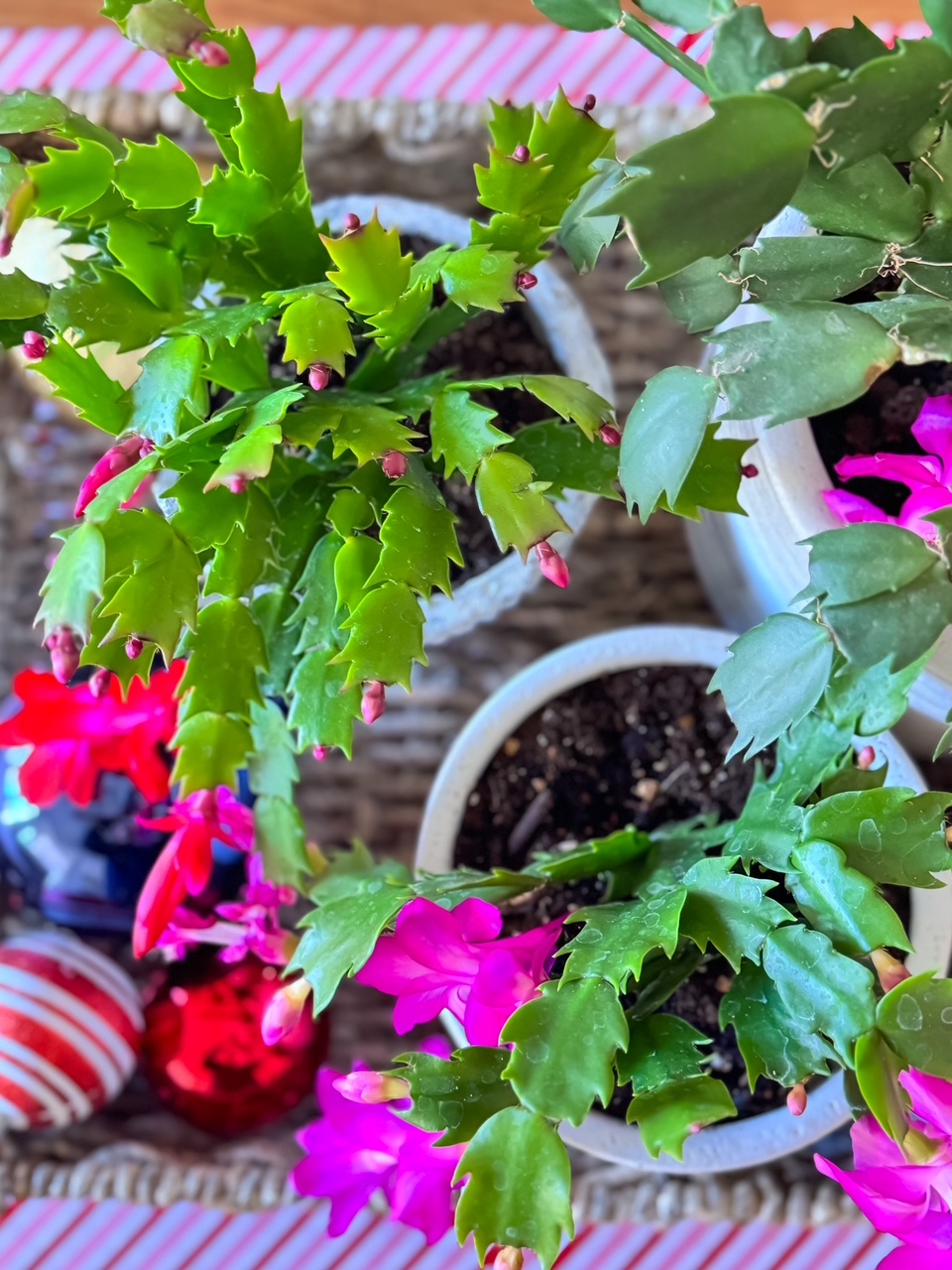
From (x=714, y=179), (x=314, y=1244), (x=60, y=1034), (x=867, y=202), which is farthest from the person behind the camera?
(x=314, y=1244)

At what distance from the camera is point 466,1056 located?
0.50 meters

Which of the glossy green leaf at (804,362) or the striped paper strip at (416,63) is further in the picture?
the striped paper strip at (416,63)

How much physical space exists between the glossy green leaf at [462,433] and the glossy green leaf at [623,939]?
21 centimetres

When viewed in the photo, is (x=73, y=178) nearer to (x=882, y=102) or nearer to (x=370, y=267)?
(x=370, y=267)

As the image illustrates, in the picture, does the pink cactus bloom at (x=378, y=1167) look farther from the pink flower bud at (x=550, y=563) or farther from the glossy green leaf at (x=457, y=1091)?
the pink flower bud at (x=550, y=563)

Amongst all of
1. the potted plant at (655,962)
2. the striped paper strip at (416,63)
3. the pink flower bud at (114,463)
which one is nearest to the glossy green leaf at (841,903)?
the potted plant at (655,962)

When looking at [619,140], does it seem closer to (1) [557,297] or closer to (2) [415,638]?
(1) [557,297]

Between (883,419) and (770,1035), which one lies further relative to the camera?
(883,419)

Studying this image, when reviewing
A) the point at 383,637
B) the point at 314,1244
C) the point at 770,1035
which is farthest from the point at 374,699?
the point at 314,1244

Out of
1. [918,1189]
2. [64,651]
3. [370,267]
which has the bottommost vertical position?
[918,1189]

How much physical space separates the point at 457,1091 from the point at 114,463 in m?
0.30

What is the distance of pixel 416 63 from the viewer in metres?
0.93

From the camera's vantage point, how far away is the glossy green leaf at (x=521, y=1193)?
443 mm

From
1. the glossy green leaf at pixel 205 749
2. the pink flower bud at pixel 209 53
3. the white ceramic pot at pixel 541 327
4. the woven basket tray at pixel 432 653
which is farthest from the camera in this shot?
the woven basket tray at pixel 432 653
